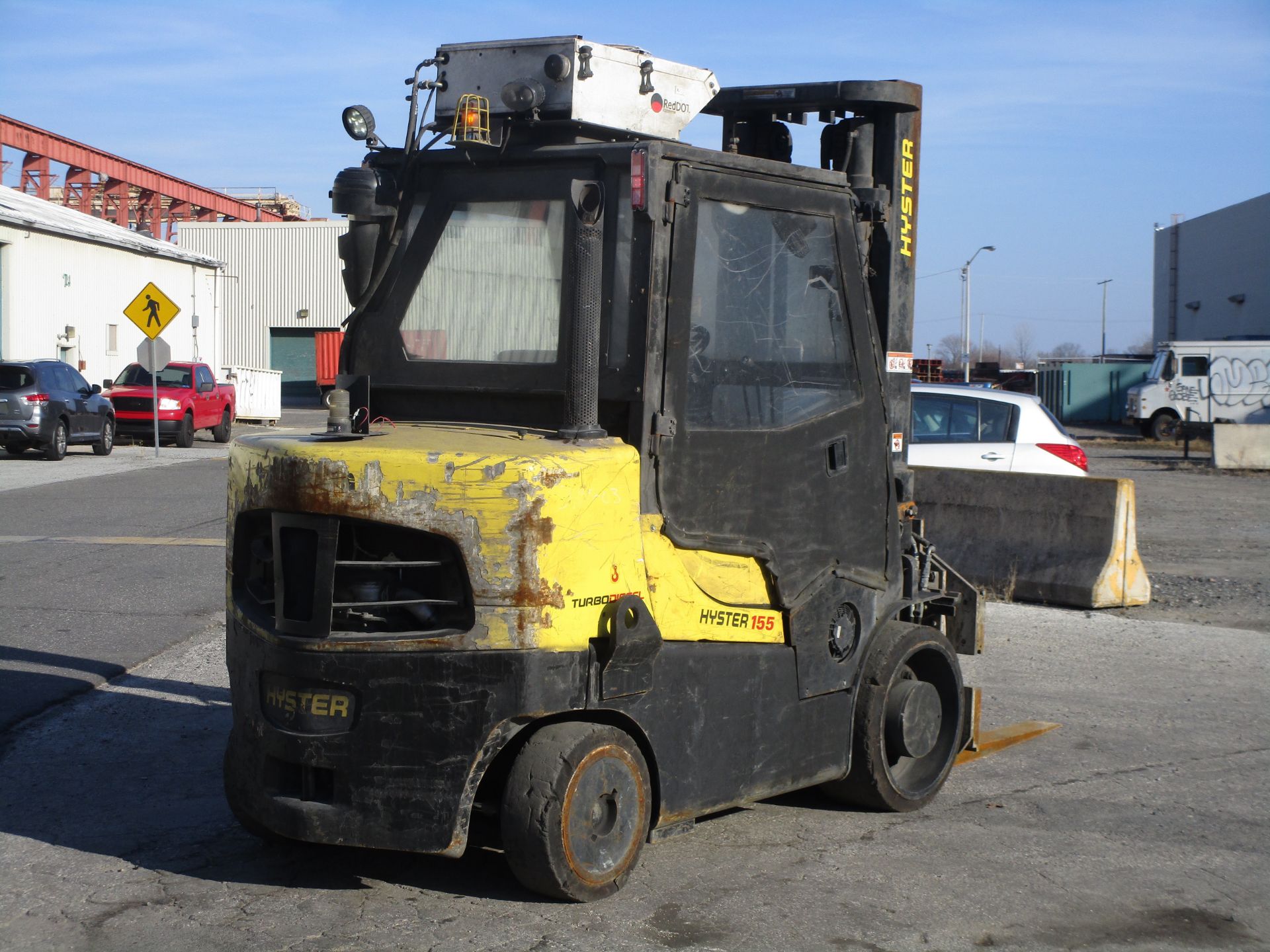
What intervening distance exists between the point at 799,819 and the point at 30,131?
45.1 metres

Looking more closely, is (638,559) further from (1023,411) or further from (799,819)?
(1023,411)

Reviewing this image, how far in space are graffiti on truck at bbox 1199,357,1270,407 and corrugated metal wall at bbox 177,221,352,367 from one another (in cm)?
3965

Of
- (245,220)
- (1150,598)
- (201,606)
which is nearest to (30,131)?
(245,220)

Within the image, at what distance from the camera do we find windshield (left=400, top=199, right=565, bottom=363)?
15.5ft

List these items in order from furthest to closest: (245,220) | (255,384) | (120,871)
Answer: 1. (245,220)
2. (255,384)
3. (120,871)

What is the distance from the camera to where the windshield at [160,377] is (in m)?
30.7

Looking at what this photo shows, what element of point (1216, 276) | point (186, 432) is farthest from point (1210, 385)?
point (186, 432)

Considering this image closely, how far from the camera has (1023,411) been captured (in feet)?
42.4

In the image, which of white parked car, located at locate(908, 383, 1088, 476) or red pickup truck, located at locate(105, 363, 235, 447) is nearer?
white parked car, located at locate(908, 383, 1088, 476)

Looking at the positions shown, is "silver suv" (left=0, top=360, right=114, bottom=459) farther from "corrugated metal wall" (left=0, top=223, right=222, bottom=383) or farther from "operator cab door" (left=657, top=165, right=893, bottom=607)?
"operator cab door" (left=657, top=165, right=893, bottom=607)

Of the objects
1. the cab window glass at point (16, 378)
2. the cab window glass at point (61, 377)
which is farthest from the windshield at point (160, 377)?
the cab window glass at point (16, 378)

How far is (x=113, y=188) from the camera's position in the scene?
51.8 metres

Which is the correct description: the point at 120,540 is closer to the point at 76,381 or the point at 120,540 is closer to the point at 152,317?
the point at 152,317

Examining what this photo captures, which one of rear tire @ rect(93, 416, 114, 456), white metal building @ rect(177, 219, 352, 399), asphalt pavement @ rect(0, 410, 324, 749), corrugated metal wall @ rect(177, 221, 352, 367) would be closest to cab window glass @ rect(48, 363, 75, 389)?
rear tire @ rect(93, 416, 114, 456)
